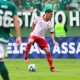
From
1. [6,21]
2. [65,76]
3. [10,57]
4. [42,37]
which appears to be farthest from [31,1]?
[6,21]

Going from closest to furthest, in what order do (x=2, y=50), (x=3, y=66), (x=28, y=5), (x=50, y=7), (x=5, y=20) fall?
(x=3, y=66), (x=2, y=50), (x=5, y=20), (x=50, y=7), (x=28, y=5)

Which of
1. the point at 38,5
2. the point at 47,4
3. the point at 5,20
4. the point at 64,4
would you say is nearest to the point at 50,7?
the point at 47,4

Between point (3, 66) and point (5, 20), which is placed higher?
point (5, 20)

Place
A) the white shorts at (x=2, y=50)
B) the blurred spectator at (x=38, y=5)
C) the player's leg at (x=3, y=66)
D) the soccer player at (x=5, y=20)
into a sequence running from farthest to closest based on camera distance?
the blurred spectator at (x=38, y=5)
the soccer player at (x=5, y=20)
the white shorts at (x=2, y=50)
the player's leg at (x=3, y=66)

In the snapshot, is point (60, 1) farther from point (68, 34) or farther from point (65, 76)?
point (65, 76)

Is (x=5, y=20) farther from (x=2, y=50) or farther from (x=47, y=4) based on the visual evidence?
(x=47, y=4)

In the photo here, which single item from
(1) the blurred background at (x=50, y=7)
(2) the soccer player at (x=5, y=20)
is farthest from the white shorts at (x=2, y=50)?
(1) the blurred background at (x=50, y=7)

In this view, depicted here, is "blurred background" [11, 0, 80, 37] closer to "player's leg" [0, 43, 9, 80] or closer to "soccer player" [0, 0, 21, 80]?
"soccer player" [0, 0, 21, 80]

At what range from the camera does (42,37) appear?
60.9ft

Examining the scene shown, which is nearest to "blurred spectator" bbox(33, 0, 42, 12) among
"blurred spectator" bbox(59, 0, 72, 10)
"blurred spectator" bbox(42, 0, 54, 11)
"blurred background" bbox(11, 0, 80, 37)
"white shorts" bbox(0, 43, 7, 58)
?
"blurred background" bbox(11, 0, 80, 37)

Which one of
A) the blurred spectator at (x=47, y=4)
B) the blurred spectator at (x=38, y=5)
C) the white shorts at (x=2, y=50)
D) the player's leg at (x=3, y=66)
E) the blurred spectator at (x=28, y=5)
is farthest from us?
the blurred spectator at (x=28, y=5)

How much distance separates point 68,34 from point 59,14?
1.23 meters

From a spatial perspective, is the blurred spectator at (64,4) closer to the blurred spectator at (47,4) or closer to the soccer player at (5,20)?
the blurred spectator at (47,4)

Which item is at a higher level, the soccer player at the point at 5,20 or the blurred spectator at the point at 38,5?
the soccer player at the point at 5,20
